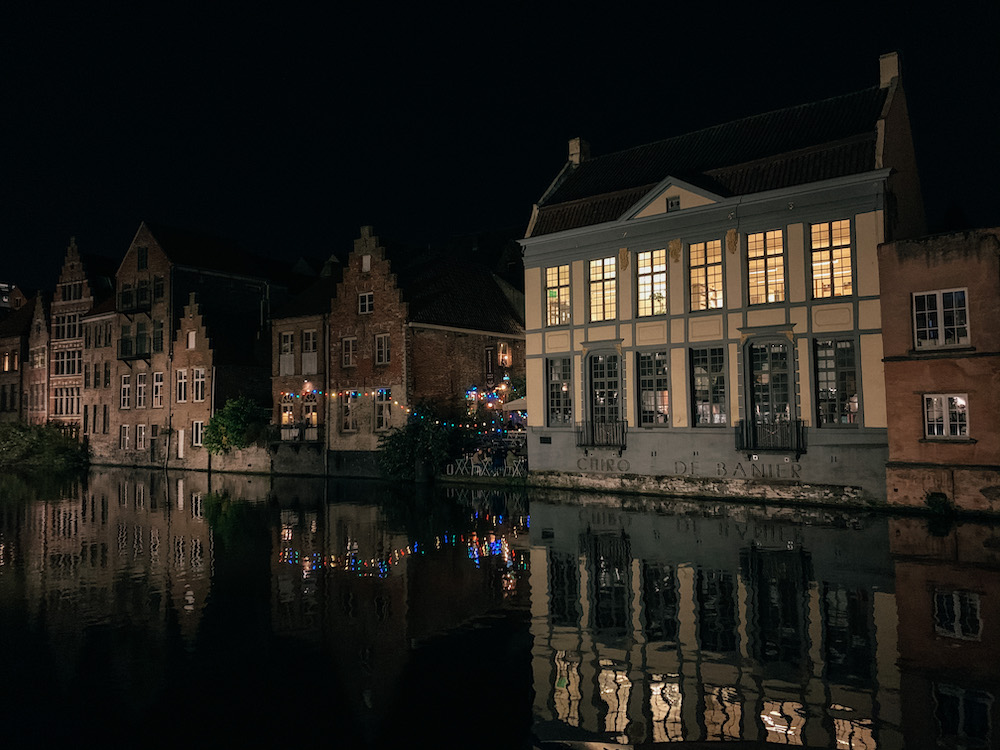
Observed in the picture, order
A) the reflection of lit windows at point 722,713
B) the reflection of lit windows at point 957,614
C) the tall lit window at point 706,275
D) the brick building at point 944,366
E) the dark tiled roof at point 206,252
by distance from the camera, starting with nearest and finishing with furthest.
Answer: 1. the reflection of lit windows at point 722,713
2. the reflection of lit windows at point 957,614
3. the brick building at point 944,366
4. the tall lit window at point 706,275
5. the dark tiled roof at point 206,252

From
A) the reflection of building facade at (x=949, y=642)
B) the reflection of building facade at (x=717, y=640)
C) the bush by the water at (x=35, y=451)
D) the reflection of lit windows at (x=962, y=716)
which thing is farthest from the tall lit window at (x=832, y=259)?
the bush by the water at (x=35, y=451)

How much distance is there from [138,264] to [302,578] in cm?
4253

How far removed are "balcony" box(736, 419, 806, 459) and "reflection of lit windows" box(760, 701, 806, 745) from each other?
17.1 meters

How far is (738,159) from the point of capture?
26.1m

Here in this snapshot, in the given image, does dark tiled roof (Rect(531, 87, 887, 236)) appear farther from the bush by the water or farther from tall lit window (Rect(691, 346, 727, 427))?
the bush by the water

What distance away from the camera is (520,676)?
26.8ft

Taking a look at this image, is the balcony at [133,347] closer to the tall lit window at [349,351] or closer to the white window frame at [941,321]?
the tall lit window at [349,351]

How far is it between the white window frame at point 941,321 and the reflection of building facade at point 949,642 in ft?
23.5

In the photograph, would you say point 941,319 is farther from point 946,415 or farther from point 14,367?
point 14,367

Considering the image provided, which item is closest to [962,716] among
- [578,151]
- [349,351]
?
[578,151]

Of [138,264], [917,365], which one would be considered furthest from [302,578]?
[138,264]

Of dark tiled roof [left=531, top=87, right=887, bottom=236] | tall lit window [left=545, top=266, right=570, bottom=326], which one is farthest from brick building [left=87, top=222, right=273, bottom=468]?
dark tiled roof [left=531, top=87, right=887, bottom=236]

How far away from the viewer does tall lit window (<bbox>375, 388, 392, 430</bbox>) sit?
36.1m

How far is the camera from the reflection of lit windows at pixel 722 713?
21.5 ft
